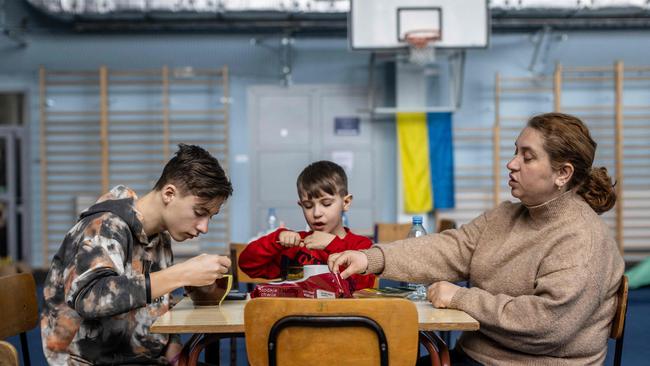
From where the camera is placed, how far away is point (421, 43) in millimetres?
6414

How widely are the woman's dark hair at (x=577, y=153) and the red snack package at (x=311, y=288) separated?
67cm

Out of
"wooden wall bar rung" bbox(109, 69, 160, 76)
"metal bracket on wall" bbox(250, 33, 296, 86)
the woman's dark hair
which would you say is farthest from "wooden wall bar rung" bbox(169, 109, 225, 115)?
the woman's dark hair

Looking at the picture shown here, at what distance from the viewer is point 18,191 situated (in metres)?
7.64

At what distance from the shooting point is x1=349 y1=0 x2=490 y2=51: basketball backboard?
6402mm

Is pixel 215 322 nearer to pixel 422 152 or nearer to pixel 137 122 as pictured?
pixel 422 152

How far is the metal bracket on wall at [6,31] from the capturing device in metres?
7.39

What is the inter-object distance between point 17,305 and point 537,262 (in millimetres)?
1571

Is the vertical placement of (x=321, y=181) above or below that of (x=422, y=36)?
below

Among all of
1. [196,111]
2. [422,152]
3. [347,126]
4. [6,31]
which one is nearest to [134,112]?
[196,111]

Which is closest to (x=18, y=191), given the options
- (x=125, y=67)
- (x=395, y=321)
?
(x=125, y=67)

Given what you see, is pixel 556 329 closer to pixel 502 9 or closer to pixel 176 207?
pixel 176 207

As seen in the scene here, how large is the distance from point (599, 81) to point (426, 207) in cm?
236

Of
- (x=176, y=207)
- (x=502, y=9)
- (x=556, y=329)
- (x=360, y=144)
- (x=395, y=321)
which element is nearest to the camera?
(x=395, y=321)

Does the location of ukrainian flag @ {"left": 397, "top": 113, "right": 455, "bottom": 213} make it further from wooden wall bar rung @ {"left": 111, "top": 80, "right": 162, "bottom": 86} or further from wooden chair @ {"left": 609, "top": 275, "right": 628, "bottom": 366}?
wooden chair @ {"left": 609, "top": 275, "right": 628, "bottom": 366}
